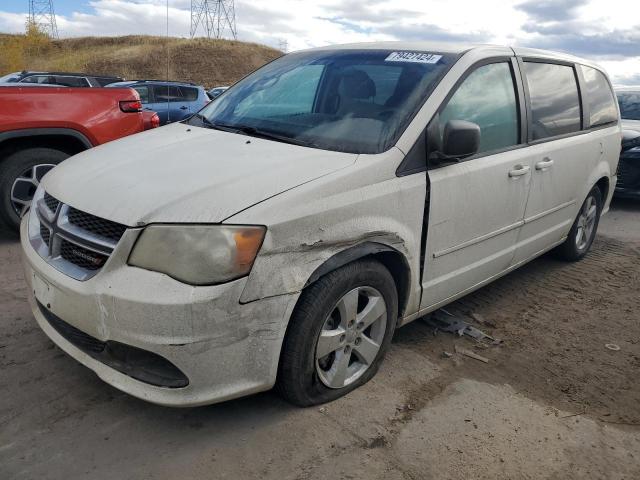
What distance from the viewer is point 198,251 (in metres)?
2.14

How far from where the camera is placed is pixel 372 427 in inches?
103

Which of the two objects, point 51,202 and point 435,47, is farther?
point 435,47

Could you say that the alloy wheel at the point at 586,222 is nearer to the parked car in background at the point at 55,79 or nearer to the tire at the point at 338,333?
the tire at the point at 338,333

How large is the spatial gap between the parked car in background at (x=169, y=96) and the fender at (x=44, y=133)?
25.9 ft

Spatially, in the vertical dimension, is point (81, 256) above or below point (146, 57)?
above

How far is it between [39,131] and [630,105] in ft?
28.4

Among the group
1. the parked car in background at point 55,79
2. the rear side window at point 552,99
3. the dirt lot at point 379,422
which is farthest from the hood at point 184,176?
the parked car in background at point 55,79

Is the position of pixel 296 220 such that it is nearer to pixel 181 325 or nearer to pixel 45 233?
pixel 181 325

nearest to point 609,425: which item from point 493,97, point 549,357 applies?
point 549,357

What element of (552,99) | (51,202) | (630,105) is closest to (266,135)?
(51,202)

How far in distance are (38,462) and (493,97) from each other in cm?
310

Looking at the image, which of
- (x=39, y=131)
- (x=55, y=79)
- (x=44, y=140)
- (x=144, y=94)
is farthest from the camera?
(x=144, y=94)

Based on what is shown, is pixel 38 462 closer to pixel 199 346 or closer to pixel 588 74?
pixel 199 346

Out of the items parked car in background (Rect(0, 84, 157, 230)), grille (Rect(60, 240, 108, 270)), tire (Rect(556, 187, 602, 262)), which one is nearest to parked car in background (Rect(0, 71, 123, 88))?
parked car in background (Rect(0, 84, 157, 230))
